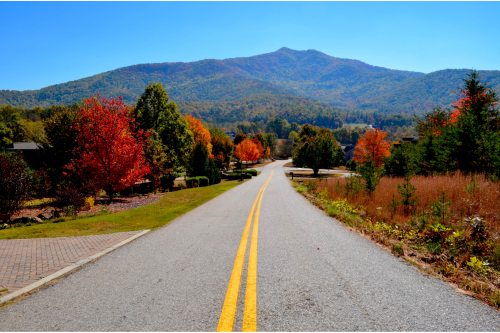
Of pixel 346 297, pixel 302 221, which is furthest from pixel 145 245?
pixel 302 221

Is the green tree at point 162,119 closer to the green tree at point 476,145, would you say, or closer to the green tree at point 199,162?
the green tree at point 199,162

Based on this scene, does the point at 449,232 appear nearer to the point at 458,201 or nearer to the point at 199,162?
the point at 458,201

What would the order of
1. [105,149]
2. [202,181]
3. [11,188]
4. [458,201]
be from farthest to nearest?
1. [202,181]
2. [105,149]
3. [11,188]
4. [458,201]

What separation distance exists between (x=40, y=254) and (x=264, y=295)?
5.66 metres

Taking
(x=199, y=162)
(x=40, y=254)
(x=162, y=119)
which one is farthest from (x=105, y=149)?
(x=162, y=119)

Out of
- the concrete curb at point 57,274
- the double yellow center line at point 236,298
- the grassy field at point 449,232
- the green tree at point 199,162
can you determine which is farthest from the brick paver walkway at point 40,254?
the green tree at point 199,162

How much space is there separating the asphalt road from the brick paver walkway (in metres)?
0.71

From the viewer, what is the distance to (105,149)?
1641 centimetres

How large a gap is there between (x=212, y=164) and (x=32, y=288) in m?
33.4

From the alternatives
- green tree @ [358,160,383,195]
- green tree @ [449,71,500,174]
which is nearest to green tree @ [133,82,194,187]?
green tree @ [358,160,383,195]

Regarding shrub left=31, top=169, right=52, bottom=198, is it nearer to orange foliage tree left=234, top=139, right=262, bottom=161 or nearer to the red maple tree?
the red maple tree

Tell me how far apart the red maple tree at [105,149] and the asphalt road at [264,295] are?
40.0 ft

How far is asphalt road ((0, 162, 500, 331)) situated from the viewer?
2951mm

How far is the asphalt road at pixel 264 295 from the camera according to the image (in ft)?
9.68
